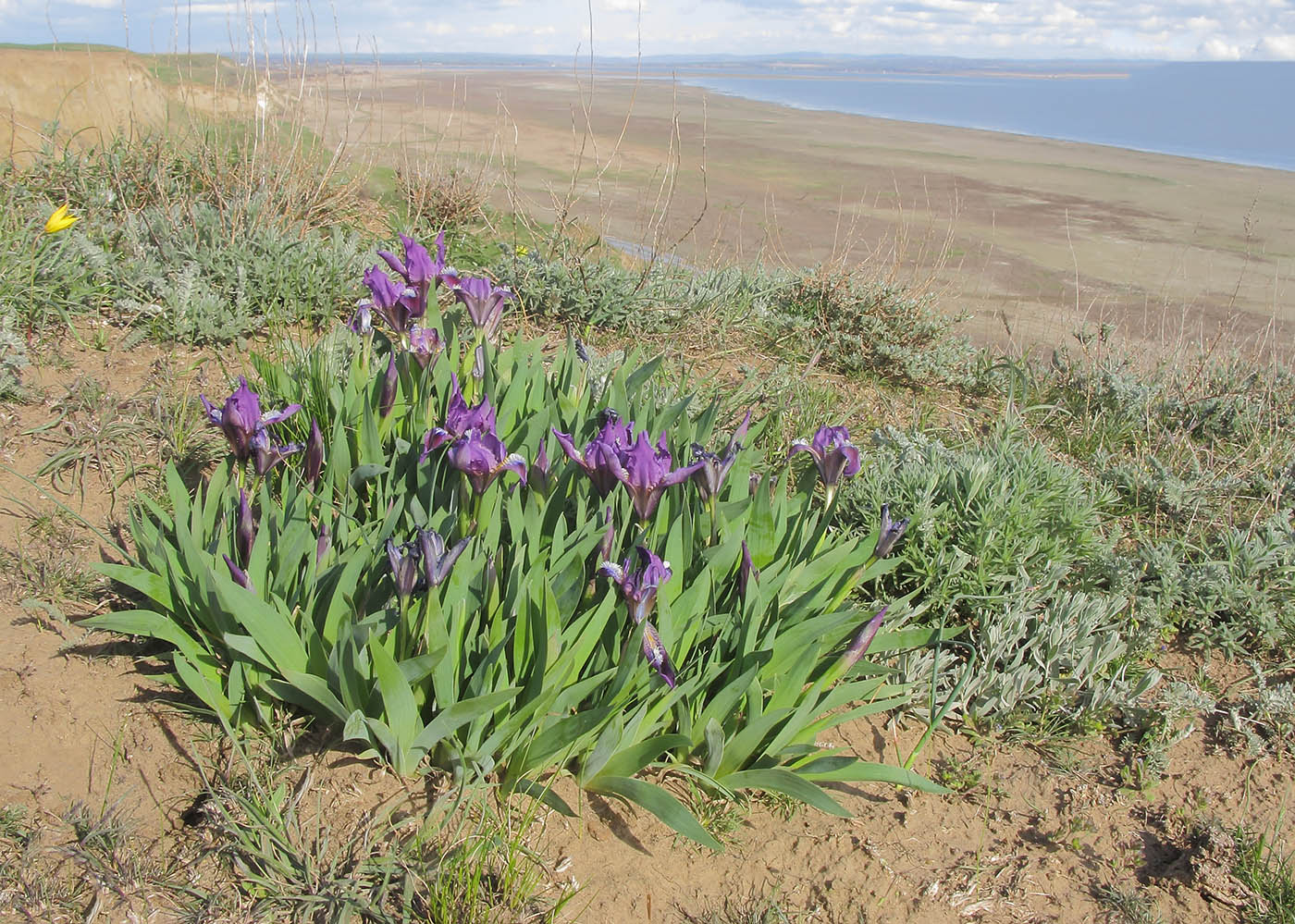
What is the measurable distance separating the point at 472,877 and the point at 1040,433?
12.4 feet

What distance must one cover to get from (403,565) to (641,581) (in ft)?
1.66

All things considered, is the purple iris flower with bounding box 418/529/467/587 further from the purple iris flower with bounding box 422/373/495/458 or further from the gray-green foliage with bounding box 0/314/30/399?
the gray-green foliage with bounding box 0/314/30/399

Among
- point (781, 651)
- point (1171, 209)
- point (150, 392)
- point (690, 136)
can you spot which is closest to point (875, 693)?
point (781, 651)

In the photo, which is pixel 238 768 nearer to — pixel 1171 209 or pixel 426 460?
pixel 426 460

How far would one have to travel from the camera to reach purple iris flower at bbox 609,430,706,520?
7.13 feet

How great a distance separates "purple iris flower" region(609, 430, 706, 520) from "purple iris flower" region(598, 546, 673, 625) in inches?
8.0

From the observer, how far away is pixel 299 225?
5664 millimetres

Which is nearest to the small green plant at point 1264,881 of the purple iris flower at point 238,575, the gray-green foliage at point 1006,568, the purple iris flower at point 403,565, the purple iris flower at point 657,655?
the gray-green foliage at point 1006,568

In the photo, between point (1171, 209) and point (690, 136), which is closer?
point (1171, 209)

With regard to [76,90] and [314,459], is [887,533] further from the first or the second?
[76,90]

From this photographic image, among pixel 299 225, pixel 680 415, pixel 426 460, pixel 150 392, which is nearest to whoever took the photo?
pixel 426 460

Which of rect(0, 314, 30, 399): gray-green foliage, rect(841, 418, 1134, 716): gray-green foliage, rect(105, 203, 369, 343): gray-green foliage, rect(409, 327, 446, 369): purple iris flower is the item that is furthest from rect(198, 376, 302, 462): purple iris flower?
rect(105, 203, 369, 343): gray-green foliage

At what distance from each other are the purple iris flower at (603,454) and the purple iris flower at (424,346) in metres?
0.74

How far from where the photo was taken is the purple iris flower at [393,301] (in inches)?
108
